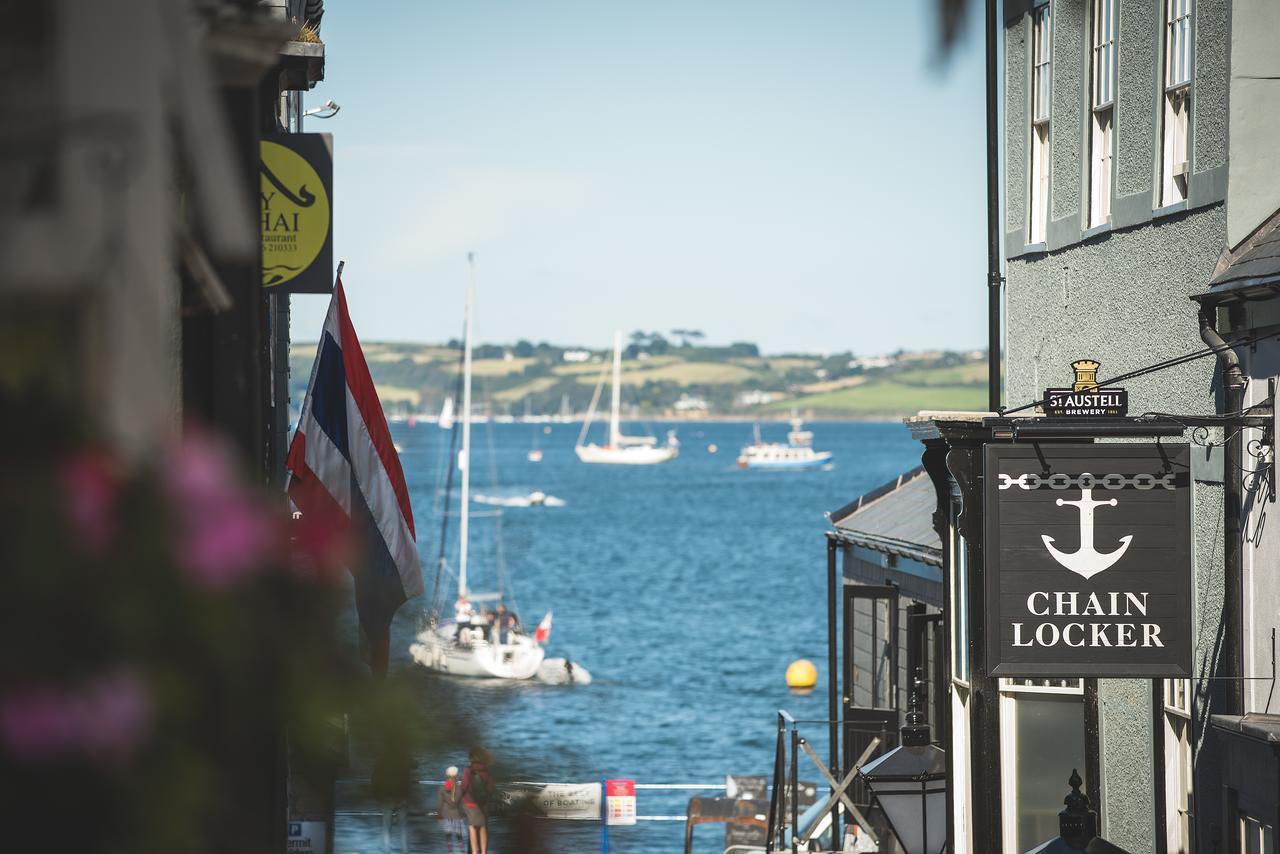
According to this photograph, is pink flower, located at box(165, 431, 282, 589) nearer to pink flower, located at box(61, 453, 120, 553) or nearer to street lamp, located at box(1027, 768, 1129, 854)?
pink flower, located at box(61, 453, 120, 553)

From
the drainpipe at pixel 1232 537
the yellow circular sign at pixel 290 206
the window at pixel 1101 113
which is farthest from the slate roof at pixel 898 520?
the yellow circular sign at pixel 290 206

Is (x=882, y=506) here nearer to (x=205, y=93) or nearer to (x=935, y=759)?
(x=935, y=759)

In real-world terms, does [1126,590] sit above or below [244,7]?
below

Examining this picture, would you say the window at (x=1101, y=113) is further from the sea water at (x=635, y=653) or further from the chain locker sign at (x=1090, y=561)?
the sea water at (x=635, y=653)

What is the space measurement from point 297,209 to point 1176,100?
6.72 metres

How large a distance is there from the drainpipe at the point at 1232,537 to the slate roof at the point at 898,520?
5.55 metres

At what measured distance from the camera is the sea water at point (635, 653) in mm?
1750

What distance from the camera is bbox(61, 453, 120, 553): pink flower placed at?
135cm

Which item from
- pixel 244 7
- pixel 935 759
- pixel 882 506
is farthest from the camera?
pixel 882 506

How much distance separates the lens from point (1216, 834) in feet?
34.6

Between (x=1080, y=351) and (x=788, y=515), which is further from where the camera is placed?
(x=788, y=515)

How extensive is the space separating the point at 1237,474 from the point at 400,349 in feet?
376

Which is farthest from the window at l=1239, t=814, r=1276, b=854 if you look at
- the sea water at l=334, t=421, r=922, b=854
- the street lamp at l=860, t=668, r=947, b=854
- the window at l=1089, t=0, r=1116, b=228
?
the window at l=1089, t=0, r=1116, b=228

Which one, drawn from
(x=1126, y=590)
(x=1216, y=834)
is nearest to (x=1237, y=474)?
(x=1126, y=590)
